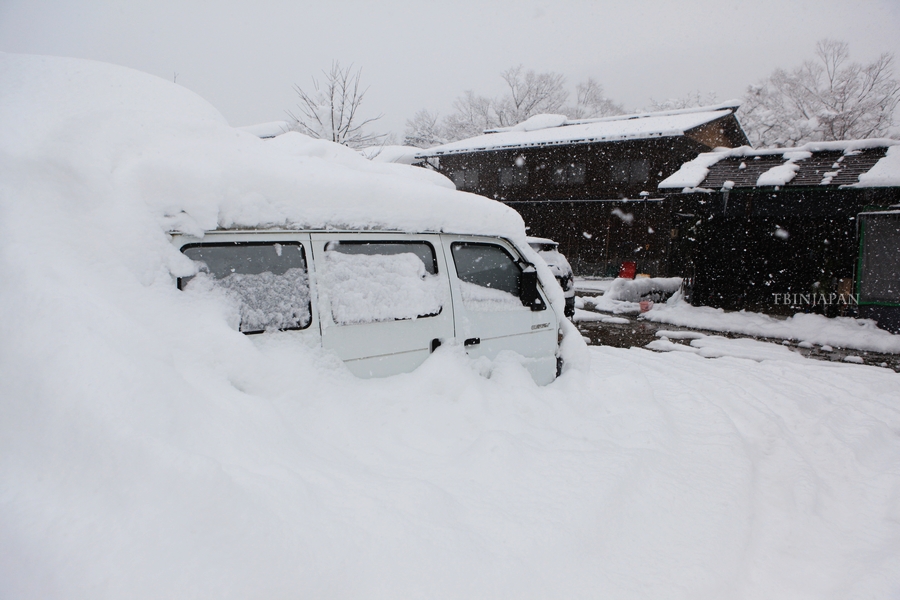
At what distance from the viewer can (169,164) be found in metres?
2.19

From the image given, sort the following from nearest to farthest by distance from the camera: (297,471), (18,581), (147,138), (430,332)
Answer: (18,581)
(297,471)
(147,138)
(430,332)

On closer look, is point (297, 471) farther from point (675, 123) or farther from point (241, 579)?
point (675, 123)

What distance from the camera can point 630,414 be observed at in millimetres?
3570

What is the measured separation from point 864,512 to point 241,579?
3354 millimetres

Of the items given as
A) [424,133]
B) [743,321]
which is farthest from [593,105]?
[743,321]

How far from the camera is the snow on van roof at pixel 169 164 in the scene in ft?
6.77

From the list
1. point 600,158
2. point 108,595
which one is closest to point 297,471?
point 108,595

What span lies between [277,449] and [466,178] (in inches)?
1060

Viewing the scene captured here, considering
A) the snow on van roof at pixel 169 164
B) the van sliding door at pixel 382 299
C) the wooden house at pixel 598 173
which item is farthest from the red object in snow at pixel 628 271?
the van sliding door at pixel 382 299

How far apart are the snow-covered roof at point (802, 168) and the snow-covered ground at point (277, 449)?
9.49m

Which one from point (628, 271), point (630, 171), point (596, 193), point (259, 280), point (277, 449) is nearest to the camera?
point (277, 449)

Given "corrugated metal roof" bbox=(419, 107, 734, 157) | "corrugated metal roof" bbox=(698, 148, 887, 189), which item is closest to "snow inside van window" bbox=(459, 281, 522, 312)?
"corrugated metal roof" bbox=(698, 148, 887, 189)

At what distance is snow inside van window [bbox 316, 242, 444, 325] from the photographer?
8.54 feet

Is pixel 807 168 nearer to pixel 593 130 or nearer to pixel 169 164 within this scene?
pixel 169 164
